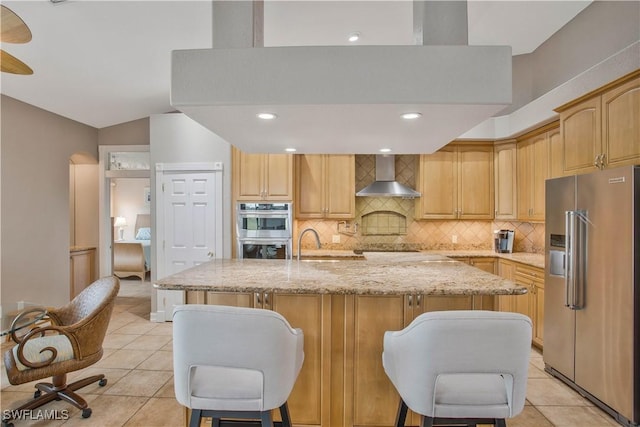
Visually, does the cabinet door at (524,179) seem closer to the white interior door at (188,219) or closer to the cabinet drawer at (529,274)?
the cabinet drawer at (529,274)

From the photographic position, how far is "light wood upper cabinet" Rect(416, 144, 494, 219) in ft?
16.3

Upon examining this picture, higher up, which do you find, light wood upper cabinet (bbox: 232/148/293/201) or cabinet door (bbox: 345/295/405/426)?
light wood upper cabinet (bbox: 232/148/293/201)

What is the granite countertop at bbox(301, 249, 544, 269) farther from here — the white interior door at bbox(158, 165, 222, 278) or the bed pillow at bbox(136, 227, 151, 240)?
the bed pillow at bbox(136, 227, 151, 240)

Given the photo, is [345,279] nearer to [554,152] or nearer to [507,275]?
[507,275]

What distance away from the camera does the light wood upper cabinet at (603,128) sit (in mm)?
2517

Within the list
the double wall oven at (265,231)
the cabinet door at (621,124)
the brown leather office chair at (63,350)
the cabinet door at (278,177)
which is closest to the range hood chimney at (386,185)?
the cabinet door at (278,177)

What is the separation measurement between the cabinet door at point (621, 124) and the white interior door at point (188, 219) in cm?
392

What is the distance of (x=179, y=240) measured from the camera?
189 inches

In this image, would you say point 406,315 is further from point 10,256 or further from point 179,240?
point 10,256

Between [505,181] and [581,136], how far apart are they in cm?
179

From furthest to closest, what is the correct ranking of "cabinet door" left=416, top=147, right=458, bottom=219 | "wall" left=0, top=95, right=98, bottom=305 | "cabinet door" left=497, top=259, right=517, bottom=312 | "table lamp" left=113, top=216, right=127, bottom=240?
"table lamp" left=113, top=216, right=127, bottom=240, "cabinet door" left=416, top=147, right=458, bottom=219, "cabinet door" left=497, top=259, right=517, bottom=312, "wall" left=0, top=95, right=98, bottom=305

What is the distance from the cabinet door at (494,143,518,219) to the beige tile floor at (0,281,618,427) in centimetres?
175

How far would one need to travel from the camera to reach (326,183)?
16.1 feet

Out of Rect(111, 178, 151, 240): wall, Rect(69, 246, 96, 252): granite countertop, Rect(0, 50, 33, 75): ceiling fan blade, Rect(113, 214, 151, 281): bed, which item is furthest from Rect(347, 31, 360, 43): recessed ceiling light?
Rect(111, 178, 151, 240): wall
